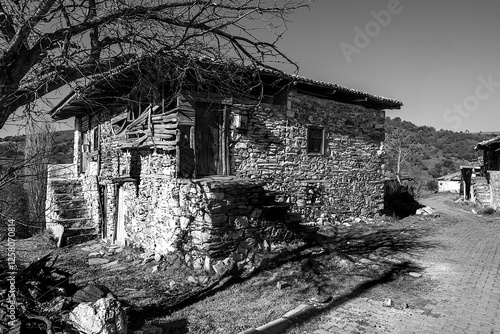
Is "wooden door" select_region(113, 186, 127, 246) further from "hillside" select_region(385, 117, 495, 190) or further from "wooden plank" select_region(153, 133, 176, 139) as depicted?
"hillside" select_region(385, 117, 495, 190)

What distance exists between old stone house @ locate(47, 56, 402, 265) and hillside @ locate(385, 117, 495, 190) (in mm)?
23032

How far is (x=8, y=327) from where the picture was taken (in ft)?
11.3

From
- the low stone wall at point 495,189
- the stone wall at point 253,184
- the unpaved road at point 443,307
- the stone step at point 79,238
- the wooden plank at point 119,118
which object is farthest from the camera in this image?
the low stone wall at point 495,189

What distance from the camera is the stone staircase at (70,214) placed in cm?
1107

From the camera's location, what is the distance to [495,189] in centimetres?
1700

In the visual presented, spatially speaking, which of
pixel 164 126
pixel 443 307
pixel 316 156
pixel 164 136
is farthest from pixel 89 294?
pixel 316 156

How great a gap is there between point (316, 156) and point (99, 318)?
8.42 meters

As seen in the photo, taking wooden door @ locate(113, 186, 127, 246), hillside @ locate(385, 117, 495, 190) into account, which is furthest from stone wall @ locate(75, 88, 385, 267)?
hillside @ locate(385, 117, 495, 190)

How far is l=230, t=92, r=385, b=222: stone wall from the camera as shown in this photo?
374 inches

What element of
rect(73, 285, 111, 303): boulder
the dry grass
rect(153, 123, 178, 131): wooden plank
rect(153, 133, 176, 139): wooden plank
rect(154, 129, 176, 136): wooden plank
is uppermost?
rect(153, 123, 178, 131): wooden plank

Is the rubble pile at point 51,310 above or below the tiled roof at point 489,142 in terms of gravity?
below

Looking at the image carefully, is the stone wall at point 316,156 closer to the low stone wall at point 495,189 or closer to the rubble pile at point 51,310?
the rubble pile at point 51,310

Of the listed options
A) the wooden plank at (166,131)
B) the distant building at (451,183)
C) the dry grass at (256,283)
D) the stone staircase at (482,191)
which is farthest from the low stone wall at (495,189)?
the wooden plank at (166,131)

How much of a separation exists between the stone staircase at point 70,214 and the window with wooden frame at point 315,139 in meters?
7.86
